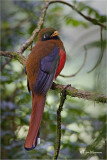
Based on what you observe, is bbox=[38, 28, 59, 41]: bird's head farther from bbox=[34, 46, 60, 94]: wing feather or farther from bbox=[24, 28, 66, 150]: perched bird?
bbox=[34, 46, 60, 94]: wing feather

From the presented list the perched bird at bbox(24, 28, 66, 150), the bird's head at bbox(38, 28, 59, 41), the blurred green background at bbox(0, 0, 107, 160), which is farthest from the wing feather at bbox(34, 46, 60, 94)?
the bird's head at bbox(38, 28, 59, 41)

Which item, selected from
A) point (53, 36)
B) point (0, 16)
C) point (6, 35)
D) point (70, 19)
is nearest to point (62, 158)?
point (53, 36)

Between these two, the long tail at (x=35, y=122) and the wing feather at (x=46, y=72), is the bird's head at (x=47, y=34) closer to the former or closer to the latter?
the wing feather at (x=46, y=72)

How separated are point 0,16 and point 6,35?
59cm

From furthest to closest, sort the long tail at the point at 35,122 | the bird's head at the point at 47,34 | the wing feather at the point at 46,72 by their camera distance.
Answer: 1. the bird's head at the point at 47,34
2. the wing feather at the point at 46,72
3. the long tail at the point at 35,122

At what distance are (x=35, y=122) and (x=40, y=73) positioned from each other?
319mm

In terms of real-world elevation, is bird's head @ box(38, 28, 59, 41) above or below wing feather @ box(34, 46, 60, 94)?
above

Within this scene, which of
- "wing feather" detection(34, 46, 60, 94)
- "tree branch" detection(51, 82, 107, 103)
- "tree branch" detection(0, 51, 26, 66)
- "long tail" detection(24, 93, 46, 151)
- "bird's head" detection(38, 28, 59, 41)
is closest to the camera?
"tree branch" detection(51, 82, 107, 103)

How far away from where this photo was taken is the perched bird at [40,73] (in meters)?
1.27

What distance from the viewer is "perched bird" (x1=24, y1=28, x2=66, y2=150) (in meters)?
1.27

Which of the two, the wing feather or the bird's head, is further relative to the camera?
the bird's head

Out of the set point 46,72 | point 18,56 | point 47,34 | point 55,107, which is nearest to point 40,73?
point 46,72

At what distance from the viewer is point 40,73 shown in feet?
4.86

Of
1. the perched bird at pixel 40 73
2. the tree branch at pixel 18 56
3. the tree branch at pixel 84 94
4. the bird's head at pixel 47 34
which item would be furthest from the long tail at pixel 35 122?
the bird's head at pixel 47 34
